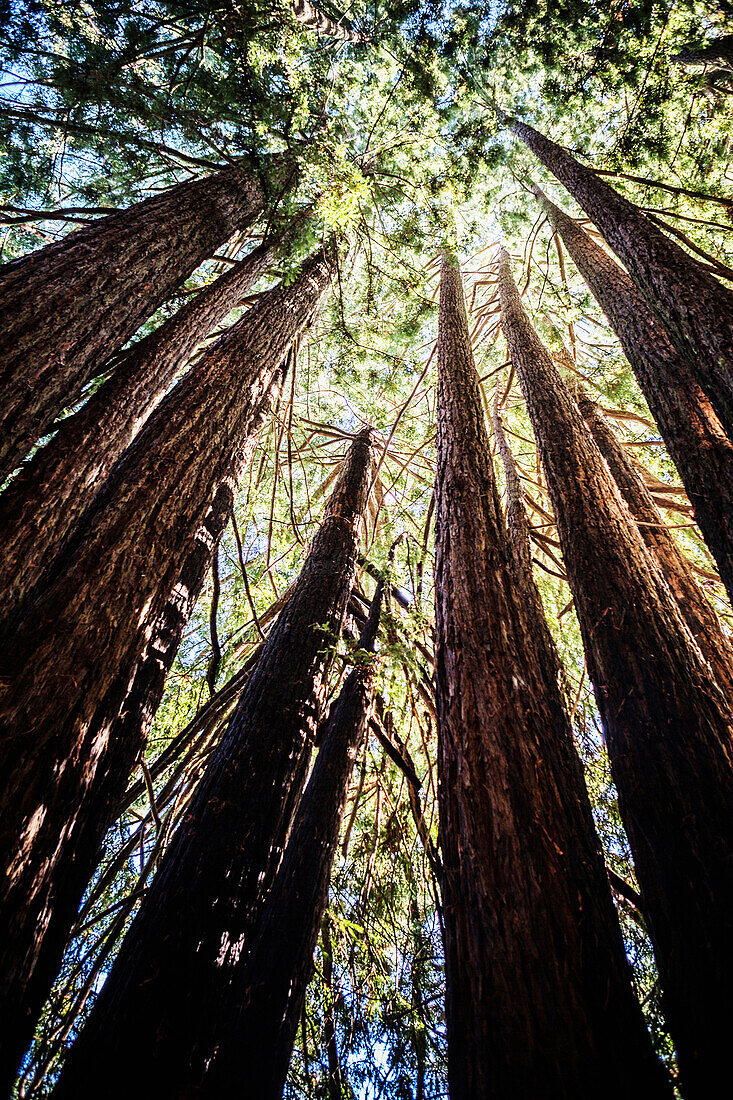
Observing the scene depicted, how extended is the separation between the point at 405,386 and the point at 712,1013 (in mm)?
5918

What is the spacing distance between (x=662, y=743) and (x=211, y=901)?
8.79ft

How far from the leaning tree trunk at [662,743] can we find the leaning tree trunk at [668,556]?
439 mm

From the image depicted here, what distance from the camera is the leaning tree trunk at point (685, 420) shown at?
2.27 meters

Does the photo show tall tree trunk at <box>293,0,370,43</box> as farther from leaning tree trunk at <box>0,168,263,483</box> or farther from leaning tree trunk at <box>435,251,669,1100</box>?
leaning tree trunk at <box>435,251,669,1100</box>

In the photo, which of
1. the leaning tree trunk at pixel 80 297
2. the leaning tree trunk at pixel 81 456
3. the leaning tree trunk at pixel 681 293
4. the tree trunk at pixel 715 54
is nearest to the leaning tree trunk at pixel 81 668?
the leaning tree trunk at pixel 81 456

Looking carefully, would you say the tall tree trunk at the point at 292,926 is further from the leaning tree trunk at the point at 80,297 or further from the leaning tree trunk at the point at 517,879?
the leaning tree trunk at the point at 80,297

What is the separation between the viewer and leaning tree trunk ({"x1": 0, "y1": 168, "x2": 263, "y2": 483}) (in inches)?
85.7

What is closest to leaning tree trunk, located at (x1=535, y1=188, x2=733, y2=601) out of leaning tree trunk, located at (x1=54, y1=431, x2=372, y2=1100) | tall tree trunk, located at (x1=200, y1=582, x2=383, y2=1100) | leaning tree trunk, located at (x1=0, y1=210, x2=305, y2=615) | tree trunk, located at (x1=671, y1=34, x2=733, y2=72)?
tall tree trunk, located at (x1=200, y1=582, x2=383, y2=1100)

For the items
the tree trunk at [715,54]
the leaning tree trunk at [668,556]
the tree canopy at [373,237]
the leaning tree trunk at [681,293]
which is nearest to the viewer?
the leaning tree trunk at [681,293]

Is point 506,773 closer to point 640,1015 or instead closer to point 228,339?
point 640,1015

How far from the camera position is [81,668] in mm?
1896

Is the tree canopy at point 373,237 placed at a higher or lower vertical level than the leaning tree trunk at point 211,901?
higher

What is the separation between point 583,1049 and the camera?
1.32 m

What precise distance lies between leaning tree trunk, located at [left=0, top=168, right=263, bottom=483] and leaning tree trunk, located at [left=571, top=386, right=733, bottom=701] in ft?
13.3
